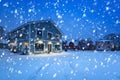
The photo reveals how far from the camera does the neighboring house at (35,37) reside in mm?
30891

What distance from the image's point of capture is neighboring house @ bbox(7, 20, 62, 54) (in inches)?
1216

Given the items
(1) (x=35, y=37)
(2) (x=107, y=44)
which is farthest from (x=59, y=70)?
(2) (x=107, y=44)

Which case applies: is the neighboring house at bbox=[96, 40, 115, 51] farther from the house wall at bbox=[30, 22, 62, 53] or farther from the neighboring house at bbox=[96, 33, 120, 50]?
the house wall at bbox=[30, 22, 62, 53]

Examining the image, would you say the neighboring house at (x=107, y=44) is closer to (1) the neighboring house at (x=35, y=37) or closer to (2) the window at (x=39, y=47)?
(1) the neighboring house at (x=35, y=37)

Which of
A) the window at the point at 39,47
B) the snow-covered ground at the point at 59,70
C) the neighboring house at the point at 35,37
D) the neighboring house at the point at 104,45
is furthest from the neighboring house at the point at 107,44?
the snow-covered ground at the point at 59,70

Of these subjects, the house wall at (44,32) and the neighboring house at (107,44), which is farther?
the neighboring house at (107,44)

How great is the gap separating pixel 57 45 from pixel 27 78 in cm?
2887

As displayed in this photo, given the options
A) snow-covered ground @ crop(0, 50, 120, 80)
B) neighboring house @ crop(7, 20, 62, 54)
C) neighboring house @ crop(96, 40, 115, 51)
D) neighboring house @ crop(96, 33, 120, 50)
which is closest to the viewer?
snow-covered ground @ crop(0, 50, 120, 80)

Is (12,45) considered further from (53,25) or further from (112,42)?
(112,42)

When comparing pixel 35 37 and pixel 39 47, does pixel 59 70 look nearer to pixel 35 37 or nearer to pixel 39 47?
pixel 35 37

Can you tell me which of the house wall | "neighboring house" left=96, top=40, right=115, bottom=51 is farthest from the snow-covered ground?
"neighboring house" left=96, top=40, right=115, bottom=51

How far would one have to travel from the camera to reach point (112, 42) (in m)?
53.1

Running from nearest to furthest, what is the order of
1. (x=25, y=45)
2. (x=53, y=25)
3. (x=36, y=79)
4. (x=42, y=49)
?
1. (x=36, y=79)
2. (x=25, y=45)
3. (x=42, y=49)
4. (x=53, y=25)

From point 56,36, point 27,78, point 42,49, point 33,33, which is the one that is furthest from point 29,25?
point 27,78
